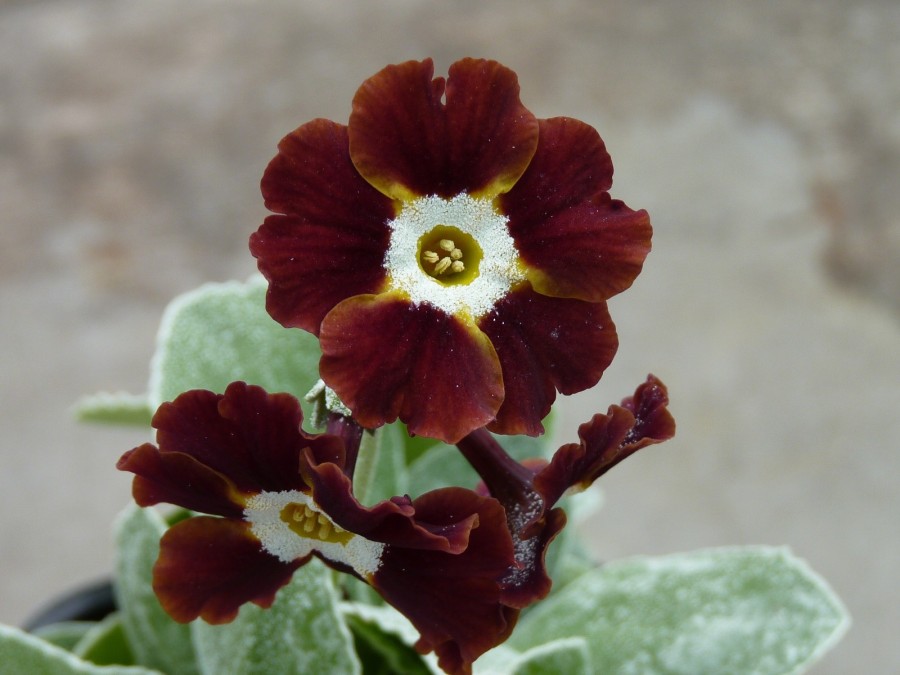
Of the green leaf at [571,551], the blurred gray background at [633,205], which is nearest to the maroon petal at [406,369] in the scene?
the green leaf at [571,551]

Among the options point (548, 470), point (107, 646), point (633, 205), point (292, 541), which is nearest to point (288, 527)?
point (292, 541)

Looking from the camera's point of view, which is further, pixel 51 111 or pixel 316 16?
pixel 316 16

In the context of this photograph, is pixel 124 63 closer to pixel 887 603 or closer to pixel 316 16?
pixel 316 16

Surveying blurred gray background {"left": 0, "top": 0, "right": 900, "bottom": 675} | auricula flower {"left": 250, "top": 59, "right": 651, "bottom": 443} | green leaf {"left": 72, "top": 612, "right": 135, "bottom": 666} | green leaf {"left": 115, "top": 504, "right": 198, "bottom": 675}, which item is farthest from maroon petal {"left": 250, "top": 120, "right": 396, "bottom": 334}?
blurred gray background {"left": 0, "top": 0, "right": 900, "bottom": 675}

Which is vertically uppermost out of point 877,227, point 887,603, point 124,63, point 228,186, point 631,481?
point 124,63

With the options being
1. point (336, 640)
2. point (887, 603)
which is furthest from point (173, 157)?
point (336, 640)

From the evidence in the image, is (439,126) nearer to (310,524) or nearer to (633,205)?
(310,524)

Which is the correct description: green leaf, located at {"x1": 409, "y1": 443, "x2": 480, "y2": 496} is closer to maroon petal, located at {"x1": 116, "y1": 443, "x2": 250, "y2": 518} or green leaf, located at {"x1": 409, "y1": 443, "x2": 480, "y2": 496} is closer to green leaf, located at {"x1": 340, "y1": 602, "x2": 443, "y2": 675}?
green leaf, located at {"x1": 340, "y1": 602, "x2": 443, "y2": 675}
